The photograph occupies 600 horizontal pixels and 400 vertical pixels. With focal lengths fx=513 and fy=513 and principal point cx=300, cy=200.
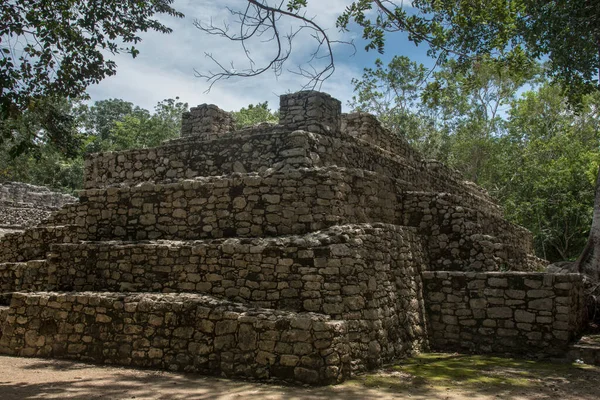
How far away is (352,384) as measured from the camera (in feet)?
21.7

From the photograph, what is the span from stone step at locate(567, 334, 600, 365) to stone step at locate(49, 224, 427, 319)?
262 cm

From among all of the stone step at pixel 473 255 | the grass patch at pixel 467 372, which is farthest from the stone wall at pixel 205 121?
the grass patch at pixel 467 372

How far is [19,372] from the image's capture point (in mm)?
7410

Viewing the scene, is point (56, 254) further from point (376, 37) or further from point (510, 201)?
point (510, 201)

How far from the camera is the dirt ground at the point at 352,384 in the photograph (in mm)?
6141

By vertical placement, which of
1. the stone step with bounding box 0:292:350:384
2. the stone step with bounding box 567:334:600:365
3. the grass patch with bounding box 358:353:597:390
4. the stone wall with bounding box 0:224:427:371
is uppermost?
the stone wall with bounding box 0:224:427:371

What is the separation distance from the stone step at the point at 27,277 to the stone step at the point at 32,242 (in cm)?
75

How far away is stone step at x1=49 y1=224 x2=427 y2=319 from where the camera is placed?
7434mm

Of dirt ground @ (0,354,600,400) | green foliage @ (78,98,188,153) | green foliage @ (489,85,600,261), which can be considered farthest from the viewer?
green foliage @ (78,98,188,153)

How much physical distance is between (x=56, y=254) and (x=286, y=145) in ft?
15.6

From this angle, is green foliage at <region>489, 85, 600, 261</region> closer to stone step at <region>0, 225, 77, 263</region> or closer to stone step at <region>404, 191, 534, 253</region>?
stone step at <region>404, 191, 534, 253</region>

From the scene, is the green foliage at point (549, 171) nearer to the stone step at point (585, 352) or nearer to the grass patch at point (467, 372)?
the stone step at point (585, 352)

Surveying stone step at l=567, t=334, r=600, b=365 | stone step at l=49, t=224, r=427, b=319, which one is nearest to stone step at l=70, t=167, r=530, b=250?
stone step at l=49, t=224, r=427, b=319

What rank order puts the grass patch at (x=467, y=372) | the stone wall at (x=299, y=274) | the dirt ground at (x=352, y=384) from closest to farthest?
the dirt ground at (x=352, y=384), the grass patch at (x=467, y=372), the stone wall at (x=299, y=274)
